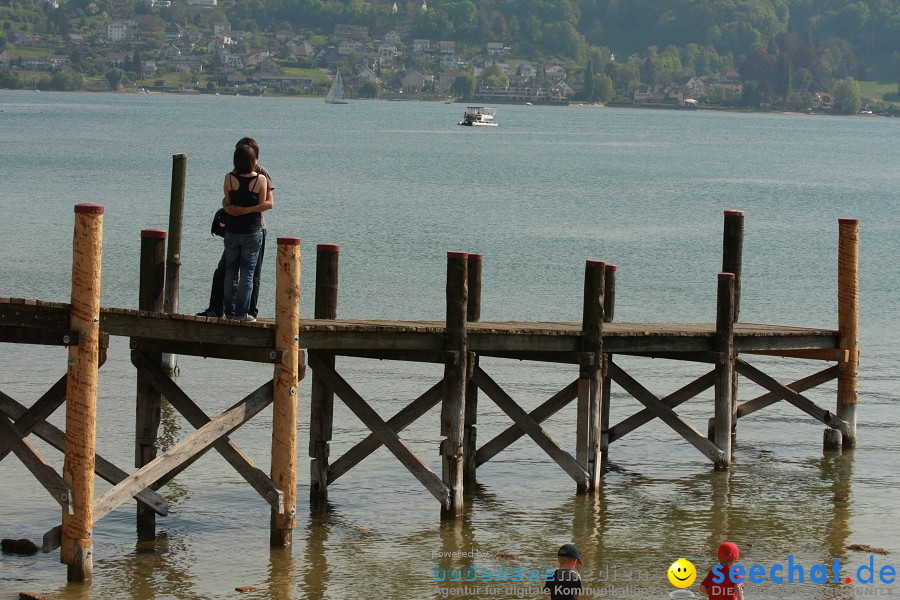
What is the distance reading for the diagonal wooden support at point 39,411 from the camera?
13.6 metres

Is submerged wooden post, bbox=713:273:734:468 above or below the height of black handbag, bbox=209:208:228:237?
below

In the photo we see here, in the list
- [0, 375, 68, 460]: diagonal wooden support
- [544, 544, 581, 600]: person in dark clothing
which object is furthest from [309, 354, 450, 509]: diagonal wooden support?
[544, 544, 581, 600]: person in dark clothing

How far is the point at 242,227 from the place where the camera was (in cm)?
1384

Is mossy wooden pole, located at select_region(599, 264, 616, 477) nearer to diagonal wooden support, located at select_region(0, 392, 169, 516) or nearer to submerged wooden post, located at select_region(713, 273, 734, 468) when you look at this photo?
submerged wooden post, located at select_region(713, 273, 734, 468)

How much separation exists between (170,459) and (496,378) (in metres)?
11.2

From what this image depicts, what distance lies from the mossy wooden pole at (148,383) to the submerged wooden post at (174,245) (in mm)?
6975

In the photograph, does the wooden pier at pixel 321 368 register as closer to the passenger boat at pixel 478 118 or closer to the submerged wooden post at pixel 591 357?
the submerged wooden post at pixel 591 357

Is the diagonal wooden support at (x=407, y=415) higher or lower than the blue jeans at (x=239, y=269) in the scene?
lower

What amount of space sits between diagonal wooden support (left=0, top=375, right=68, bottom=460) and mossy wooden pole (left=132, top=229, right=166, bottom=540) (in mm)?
886

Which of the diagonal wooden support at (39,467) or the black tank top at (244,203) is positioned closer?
the diagonal wooden support at (39,467)

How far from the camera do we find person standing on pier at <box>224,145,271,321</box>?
13.6 meters

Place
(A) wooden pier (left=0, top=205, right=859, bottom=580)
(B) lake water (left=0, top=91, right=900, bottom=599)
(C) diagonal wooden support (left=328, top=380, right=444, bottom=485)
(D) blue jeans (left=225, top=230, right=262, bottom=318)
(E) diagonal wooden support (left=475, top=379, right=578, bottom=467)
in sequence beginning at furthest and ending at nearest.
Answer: (E) diagonal wooden support (left=475, top=379, right=578, bottom=467)
(C) diagonal wooden support (left=328, top=380, right=444, bottom=485)
(B) lake water (left=0, top=91, right=900, bottom=599)
(D) blue jeans (left=225, top=230, right=262, bottom=318)
(A) wooden pier (left=0, top=205, right=859, bottom=580)

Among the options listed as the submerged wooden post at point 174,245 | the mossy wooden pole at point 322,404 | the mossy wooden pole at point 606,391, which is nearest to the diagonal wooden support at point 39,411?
the mossy wooden pole at point 322,404

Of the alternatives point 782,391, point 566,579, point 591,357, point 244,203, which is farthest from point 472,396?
Answer: point 566,579
